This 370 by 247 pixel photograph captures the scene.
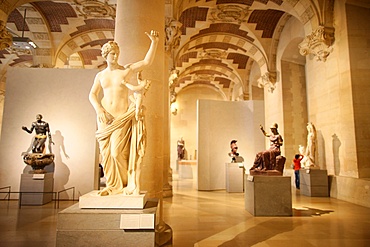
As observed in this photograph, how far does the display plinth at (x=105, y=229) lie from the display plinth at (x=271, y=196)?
368 centimetres

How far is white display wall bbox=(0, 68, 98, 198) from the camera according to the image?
7434mm

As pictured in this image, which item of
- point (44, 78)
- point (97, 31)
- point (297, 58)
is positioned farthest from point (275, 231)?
point (97, 31)

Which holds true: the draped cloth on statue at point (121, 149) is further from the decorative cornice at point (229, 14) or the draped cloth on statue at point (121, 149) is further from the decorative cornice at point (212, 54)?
the decorative cornice at point (212, 54)

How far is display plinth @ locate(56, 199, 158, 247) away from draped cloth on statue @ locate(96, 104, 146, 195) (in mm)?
413

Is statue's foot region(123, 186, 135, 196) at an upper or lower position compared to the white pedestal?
upper

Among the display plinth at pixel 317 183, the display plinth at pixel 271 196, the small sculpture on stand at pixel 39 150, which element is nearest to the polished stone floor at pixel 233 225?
the display plinth at pixel 271 196

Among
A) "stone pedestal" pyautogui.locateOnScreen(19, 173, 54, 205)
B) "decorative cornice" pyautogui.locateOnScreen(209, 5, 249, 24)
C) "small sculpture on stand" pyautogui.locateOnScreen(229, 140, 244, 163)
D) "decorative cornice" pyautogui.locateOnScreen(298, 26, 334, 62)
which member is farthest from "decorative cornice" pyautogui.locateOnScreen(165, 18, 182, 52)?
"stone pedestal" pyautogui.locateOnScreen(19, 173, 54, 205)

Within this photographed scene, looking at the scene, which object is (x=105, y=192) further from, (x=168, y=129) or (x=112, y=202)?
(x=168, y=129)

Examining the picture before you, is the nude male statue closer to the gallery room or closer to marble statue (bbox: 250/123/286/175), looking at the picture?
the gallery room

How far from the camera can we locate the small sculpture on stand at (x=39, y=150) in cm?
680

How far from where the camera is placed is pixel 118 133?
2723 mm

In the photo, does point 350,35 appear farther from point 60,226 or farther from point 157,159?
point 60,226

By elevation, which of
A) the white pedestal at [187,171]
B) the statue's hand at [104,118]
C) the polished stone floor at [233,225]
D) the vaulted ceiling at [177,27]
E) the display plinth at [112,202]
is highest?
the vaulted ceiling at [177,27]

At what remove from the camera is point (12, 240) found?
362cm
